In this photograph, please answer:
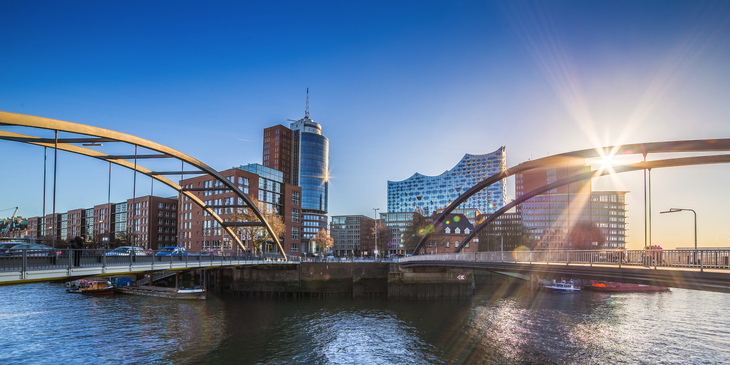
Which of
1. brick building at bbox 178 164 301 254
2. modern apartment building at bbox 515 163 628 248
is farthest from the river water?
modern apartment building at bbox 515 163 628 248

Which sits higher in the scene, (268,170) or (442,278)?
(268,170)

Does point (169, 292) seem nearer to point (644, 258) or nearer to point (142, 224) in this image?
point (644, 258)

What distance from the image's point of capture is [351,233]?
18150cm

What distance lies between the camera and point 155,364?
74.6 ft

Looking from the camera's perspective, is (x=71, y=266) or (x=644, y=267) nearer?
(x=644, y=267)

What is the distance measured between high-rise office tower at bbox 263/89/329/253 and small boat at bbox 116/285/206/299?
95.8m

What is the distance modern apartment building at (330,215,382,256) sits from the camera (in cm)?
17725

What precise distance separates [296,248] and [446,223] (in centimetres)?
3634

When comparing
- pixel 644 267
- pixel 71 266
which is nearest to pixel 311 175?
pixel 71 266

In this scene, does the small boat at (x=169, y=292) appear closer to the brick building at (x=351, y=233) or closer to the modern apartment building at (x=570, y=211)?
the modern apartment building at (x=570, y=211)

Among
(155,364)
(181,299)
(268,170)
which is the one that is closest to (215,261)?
(181,299)

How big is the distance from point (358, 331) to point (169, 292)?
91.2 feet

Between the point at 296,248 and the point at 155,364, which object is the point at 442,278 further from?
the point at 296,248

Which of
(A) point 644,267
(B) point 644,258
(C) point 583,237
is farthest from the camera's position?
(C) point 583,237
